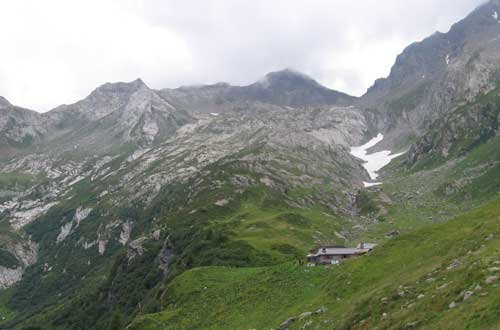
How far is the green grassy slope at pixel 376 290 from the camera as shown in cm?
3744

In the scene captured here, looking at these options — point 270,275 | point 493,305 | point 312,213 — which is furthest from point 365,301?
point 312,213

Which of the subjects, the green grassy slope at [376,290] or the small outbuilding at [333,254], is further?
the small outbuilding at [333,254]

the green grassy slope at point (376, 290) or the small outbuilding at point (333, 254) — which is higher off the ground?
the green grassy slope at point (376, 290)

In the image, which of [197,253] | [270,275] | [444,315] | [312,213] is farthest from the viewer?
[312,213]

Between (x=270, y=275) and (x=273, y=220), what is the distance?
286 feet

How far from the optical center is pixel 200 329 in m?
68.6

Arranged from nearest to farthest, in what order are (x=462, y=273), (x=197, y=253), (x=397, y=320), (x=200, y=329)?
1. (x=397, y=320)
2. (x=462, y=273)
3. (x=200, y=329)
4. (x=197, y=253)

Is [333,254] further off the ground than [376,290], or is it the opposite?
[376,290]

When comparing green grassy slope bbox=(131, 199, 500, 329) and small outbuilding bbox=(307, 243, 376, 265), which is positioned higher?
green grassy slope bbox=(131, 199, 500, 329)

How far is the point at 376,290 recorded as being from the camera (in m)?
49.9

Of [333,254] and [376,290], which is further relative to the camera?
[333,254]

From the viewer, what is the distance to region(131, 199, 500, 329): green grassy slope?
37.4 m

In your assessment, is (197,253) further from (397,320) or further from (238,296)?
(397,320)

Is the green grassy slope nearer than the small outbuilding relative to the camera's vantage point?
Yes
